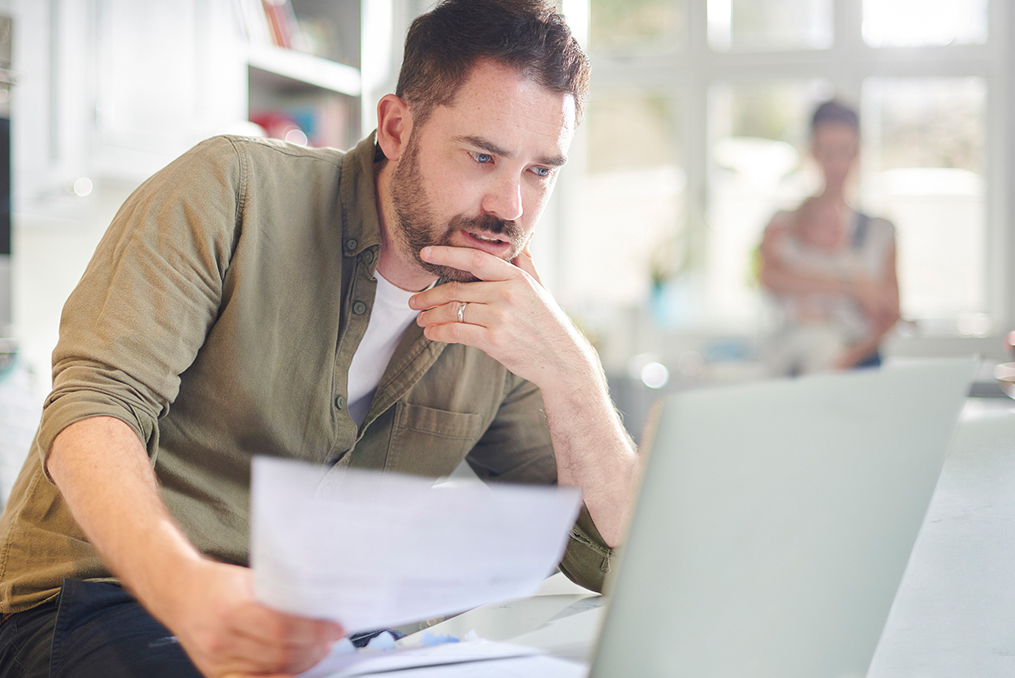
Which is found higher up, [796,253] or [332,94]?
[332,94]

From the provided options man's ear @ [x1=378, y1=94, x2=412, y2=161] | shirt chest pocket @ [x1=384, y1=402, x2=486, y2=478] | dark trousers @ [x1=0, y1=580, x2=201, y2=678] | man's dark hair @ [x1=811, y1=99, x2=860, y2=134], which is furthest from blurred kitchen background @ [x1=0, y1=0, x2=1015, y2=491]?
dark trousers @ [x1=0, y1=580, x2=201, y2=678]

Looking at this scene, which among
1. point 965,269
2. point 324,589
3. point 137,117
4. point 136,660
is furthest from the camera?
point 965,269

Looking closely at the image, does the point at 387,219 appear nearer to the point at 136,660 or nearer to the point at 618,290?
the point at 136,660

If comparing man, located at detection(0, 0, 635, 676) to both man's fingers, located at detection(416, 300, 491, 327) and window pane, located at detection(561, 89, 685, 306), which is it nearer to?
man's fingers, located at detection(416, 300, 491, 327)

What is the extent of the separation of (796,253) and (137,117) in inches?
92.2

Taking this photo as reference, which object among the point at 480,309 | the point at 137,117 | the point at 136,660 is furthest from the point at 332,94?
the point at 136,660

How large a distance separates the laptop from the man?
43cm

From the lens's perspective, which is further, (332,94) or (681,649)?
(332,94)

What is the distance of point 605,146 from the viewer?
173 inches

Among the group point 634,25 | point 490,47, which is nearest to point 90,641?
point 490,47

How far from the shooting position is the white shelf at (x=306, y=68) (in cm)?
282

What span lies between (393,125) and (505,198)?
20cm

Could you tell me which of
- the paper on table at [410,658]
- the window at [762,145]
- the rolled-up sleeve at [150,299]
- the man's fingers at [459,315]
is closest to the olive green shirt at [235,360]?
the rolled-up sleeve at [150,299]

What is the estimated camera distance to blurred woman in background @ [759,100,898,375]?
3.24m
